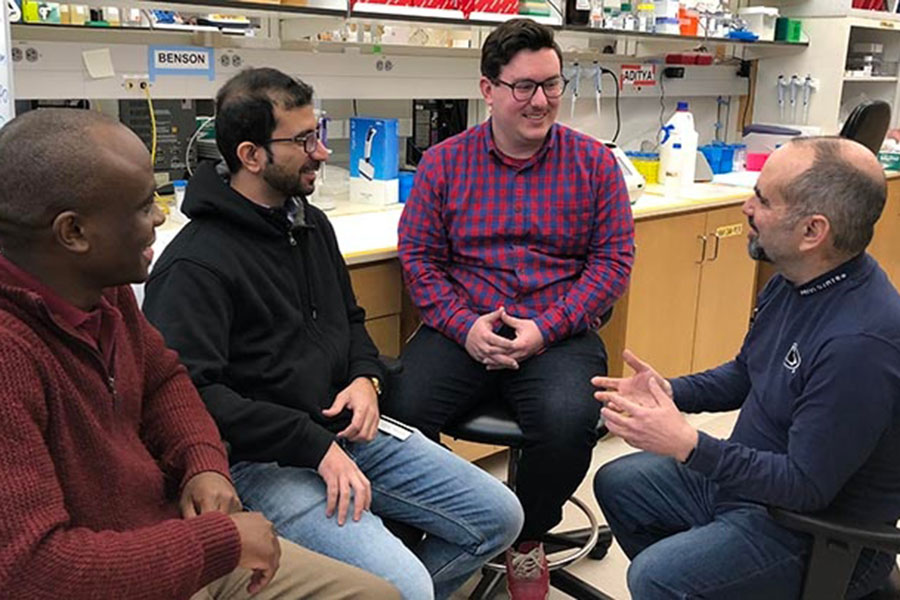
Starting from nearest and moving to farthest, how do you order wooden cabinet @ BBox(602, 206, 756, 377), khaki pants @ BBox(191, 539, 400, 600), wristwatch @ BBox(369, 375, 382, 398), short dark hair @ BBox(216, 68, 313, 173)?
1. khaki pants @ BBox(191, 539, 400, 600)
2. short dark hair @ BBox(216, 68, 313, 173)
3. wristwatch @ BBox(369, 375, 382, 398)
4. wooden cabinet @ BBox(602, 206, 756, 377)

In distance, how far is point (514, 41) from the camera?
2.12 metres

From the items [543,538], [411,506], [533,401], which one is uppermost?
[533,401]

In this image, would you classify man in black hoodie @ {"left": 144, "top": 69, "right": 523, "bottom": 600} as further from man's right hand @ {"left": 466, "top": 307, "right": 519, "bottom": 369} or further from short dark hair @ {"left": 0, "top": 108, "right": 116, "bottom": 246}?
short dark hair @ {"left": 0, "top": 108, "right": 116, "bottom": 246}

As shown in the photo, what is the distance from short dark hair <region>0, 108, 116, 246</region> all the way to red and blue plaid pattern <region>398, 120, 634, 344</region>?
113 centimetres

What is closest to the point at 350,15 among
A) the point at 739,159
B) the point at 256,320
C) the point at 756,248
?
the point at 256,320

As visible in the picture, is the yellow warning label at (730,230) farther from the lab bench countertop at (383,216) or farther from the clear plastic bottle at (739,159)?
the clear plastic bottle at (739,159)

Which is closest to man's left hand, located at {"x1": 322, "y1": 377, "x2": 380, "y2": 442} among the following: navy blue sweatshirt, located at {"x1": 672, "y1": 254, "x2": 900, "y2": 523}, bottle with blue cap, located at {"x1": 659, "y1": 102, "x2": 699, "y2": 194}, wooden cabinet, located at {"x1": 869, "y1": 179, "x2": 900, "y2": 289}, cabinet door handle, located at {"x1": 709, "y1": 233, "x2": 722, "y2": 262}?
navy blue sweatshirt, located at {"x1": 672, "y1": 254, "x2": 900, "y2": 523}

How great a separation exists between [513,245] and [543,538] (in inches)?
27.9

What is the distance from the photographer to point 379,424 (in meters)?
1.77

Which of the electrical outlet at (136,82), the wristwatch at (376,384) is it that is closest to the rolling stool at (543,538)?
the wristwatch at (376,384)

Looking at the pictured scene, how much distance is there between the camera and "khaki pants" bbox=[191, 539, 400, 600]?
1.28m

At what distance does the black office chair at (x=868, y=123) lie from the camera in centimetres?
330

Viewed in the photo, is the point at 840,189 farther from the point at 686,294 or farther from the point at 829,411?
the point at 686,294

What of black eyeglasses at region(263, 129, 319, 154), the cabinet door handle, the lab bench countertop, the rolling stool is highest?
black eyeglasses at region(263, 129, 319, 154)
